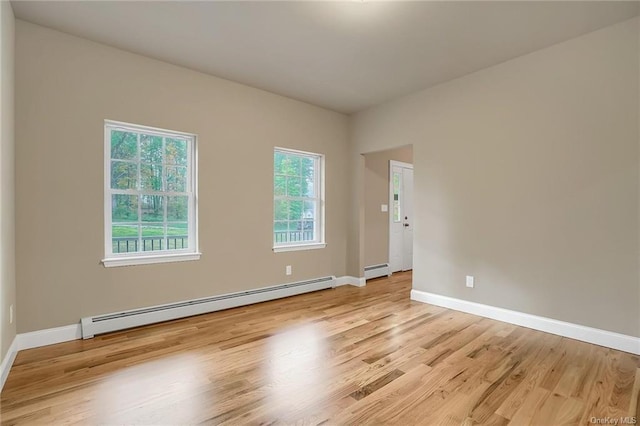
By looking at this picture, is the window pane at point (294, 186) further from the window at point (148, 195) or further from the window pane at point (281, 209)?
the window at point (148, 195)

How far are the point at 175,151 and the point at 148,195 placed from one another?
609 mm

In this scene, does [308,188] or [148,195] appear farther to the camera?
[308,188]

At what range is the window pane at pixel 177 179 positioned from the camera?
365 cm

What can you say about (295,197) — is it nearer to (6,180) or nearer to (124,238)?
(124,238)

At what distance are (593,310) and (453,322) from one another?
4.02 feet

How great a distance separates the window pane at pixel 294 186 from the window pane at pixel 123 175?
204 centimetres

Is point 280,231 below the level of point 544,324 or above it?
above

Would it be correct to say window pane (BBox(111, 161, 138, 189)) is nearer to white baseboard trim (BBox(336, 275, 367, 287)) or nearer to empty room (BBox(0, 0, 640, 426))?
empty room (BBox(0, 0, 640, 426))

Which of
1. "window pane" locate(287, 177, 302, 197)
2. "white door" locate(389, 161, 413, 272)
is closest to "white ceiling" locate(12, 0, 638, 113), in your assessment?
"window pane" locate(287, 177, 302, 197)

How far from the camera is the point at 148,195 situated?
347cm

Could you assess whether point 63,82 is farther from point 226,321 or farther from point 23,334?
point 226,321

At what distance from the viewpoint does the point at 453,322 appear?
3.45 metres

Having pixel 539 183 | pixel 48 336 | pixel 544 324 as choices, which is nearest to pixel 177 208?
pixel 48 336

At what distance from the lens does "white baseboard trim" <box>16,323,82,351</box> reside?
273 cm
